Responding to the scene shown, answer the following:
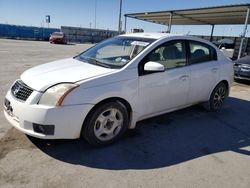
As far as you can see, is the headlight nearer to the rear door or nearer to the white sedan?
the white sedan

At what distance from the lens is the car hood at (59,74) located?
3.06m

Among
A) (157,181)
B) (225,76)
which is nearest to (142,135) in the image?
→ (157,181)

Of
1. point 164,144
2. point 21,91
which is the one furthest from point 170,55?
point 21,91

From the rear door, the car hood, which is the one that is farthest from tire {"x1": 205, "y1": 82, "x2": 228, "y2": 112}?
the car hood

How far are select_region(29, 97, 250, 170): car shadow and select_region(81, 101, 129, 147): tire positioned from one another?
0.13 meters

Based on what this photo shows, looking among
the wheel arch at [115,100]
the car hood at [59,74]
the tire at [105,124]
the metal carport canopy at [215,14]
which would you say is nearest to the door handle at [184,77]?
the wheel arch at [115,100]

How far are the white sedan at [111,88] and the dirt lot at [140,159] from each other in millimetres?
298

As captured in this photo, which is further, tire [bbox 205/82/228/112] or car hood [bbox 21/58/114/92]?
tire [bbox 205/82/228/112]

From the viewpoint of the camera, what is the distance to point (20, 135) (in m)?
3.58

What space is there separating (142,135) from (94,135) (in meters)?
0.93

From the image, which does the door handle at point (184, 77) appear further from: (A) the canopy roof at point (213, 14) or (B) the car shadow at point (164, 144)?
(A) the canopy roof at point (213, 14)

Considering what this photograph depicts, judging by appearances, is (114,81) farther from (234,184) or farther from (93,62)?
(234,184)

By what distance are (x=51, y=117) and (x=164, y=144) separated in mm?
1744

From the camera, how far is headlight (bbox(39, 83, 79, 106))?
2893 millimetres
